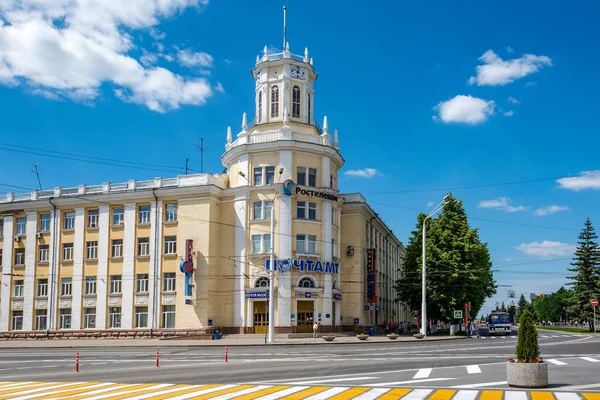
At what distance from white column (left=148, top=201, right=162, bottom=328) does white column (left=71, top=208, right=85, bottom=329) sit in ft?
20.6

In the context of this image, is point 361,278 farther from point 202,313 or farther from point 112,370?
point 112,370

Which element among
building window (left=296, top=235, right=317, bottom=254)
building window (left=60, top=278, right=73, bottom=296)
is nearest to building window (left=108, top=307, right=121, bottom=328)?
building window (left=60, top=278, right=73, bottom=296)

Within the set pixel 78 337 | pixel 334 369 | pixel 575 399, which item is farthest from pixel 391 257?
pixel 575 399

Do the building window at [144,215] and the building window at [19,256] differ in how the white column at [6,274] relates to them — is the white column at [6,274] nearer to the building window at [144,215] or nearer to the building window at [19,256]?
the building window at [19,256]

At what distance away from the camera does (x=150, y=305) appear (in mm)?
60469

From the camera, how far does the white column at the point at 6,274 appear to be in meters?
65.9

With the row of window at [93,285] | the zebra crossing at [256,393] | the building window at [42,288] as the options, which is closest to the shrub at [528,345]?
the zebra crossing at [256,393]

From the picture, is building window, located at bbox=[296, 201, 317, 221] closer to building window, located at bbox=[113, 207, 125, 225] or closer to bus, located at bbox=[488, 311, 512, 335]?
building window, located at bbox=[113, 207, 125, 225]

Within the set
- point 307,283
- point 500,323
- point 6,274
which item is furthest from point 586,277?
point 6,274

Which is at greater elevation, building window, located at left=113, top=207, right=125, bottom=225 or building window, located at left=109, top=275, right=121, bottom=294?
building window, located at left=113, top=207, right=125, bottom=225

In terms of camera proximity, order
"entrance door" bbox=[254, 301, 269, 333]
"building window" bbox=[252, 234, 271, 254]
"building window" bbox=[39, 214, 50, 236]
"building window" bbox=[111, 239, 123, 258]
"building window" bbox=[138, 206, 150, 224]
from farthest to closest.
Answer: "building window" bbox=[39, 214, 50, 236], "building window" bbox=[111, 239, 123, 258], "building window" bbox=[138, 206, 150, 224], "building window" bbox=[252, 234, 271, 254], "entrance door" bbox=[254, 301, 269, 333]

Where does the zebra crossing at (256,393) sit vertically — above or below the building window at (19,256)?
below

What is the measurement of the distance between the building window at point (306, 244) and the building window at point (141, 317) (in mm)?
16200

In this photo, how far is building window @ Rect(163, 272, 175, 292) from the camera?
60.4 meters
